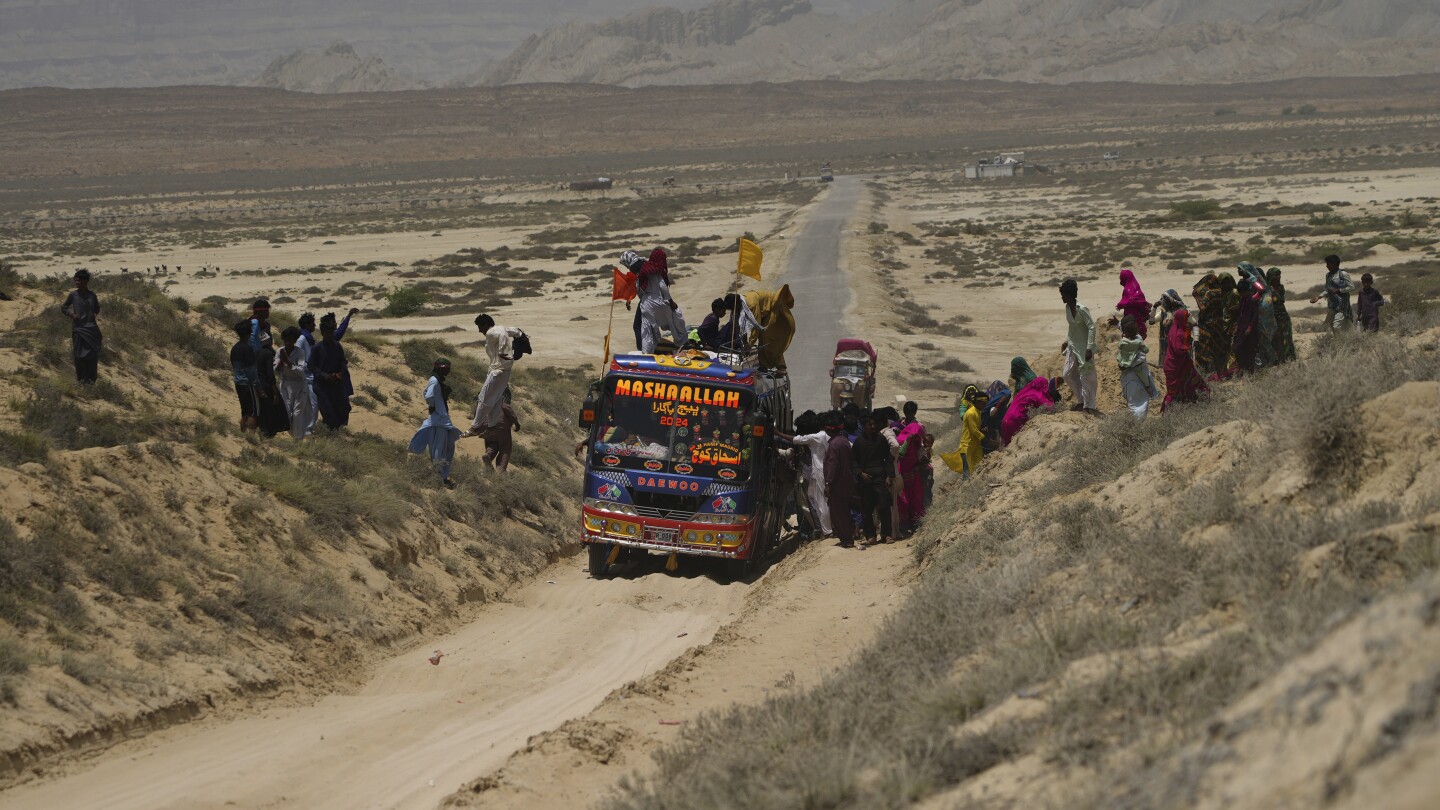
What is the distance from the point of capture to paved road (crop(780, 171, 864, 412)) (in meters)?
28.3

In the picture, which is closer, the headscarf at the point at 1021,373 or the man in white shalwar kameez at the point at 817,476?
the man in white shalwar kameez at the point at 817,476

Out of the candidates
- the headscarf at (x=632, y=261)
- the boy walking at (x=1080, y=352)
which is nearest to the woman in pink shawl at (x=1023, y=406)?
the boy walking at (x=1080, y=352)

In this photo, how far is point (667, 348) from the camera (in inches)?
624

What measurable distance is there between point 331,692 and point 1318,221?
175ft

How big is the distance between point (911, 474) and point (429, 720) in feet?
20.9

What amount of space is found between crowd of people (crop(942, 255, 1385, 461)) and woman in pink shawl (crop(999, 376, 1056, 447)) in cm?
1

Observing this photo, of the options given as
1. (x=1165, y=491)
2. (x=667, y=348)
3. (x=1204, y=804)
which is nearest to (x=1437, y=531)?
(x=1204, y=804)

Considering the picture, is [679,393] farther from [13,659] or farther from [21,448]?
[13,659]

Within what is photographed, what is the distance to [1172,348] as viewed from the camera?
45.7 feet

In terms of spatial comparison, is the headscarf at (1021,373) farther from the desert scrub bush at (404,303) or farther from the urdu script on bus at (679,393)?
the desert scrub bush at (404,303)

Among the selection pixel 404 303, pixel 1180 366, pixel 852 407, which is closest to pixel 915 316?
pixel 404 303

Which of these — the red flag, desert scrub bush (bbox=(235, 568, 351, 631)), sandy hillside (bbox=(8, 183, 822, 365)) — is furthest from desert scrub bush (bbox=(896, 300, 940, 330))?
desert scrub bush (bbox=(235, 568, 351, 631))

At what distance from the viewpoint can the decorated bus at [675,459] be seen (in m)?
14.1

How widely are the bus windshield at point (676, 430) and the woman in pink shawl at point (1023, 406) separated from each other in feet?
10.4
